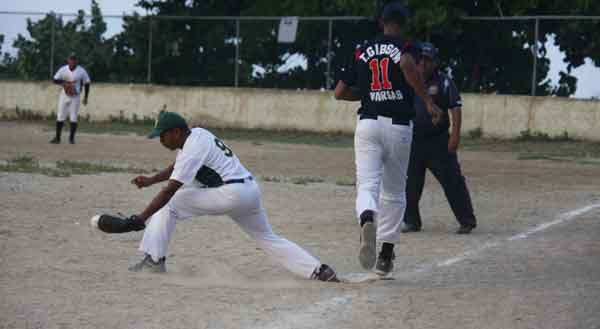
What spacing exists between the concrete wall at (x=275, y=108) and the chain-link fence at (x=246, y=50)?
1.04ft

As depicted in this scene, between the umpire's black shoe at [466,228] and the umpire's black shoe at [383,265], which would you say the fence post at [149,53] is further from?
the umpire's black shoe at [383,265]

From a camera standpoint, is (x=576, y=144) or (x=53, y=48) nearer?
(x=576, y=144)

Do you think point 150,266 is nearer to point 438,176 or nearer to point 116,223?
point 116,223

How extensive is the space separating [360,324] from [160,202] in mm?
1735

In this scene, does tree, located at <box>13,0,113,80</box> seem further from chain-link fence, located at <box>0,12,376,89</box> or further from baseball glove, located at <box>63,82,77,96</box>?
baseball glove, located at <box>63,82,77,96</box>

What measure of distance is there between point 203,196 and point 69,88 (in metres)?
14.9

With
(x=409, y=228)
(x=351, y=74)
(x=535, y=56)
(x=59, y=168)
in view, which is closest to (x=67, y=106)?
(x=59, y=168)

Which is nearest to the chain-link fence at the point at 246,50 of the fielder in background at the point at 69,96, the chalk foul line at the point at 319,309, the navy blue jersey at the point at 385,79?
the fielder in background at the point at 69,96

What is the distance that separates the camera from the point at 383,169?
26.1 ft

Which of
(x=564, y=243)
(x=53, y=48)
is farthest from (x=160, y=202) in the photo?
(x=53, y=48)

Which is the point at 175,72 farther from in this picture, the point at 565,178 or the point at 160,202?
the point at 160,202

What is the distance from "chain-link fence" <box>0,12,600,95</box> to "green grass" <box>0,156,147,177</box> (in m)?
10.9

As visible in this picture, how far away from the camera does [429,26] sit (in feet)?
84.9

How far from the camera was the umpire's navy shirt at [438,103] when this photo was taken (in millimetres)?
10367
